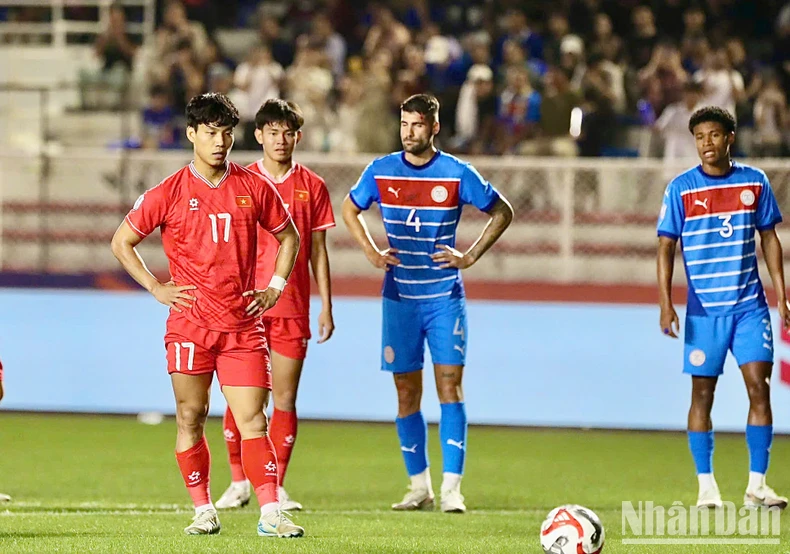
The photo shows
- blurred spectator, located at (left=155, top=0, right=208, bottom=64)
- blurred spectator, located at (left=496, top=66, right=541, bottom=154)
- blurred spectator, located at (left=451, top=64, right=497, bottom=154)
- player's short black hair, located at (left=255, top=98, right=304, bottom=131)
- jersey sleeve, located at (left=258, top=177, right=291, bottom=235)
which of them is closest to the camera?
jersey sleeve, located at (left=258, top=177, right=291, bottom=235)

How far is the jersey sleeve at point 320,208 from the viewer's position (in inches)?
300

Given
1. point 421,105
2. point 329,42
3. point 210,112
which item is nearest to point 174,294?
point 210,112

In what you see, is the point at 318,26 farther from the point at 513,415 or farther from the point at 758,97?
the point at 513,415

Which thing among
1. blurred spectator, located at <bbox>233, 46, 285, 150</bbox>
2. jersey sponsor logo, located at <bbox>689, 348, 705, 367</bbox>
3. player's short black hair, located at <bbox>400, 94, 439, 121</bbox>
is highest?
blurred spectator, located at <bbox>233, 46, 285, 150</bbox>

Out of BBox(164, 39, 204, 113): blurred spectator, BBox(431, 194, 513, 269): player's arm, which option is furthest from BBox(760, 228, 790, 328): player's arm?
BBox(164, 39, 204, 113): blurred spectator

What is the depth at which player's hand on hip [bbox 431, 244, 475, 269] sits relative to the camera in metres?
7.54

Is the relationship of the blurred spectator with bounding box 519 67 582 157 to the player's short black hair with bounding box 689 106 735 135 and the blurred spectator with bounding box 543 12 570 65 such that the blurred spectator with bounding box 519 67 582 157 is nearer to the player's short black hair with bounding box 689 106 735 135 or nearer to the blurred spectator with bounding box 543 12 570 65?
the blurred spectator with bounding box 543 12 570 65

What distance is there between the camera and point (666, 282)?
7.69 meters

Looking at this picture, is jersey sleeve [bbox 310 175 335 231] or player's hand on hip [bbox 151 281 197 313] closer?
player's hand on hip [bbox 151 281 197 313]

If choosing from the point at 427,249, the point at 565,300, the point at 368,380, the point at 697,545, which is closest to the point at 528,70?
the point at 565,300

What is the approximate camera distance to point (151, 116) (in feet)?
52.6

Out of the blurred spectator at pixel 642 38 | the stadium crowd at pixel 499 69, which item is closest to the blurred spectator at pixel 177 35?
the stadium crowd at pixel 499 69

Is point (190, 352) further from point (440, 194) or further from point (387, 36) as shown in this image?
point (387, 36)

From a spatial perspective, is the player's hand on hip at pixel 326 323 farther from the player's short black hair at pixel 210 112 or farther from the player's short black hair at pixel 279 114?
the player's short black hair at pixel 210 112
